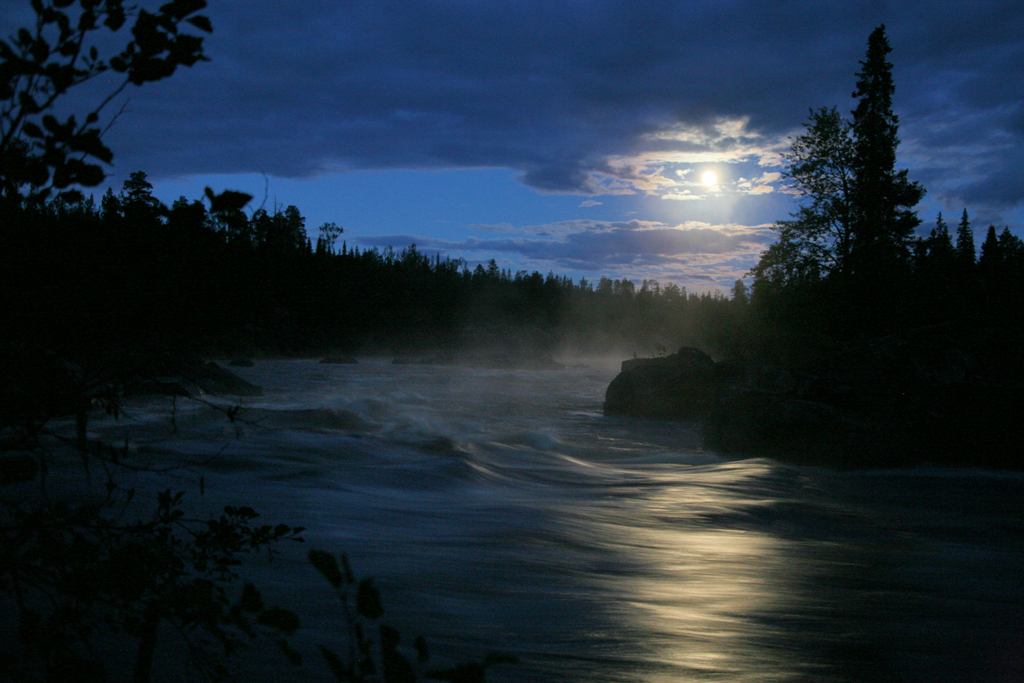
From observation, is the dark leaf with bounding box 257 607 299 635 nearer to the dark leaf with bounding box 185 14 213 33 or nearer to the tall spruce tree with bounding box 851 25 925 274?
the dark leaf with bounding box 185 14 213 33

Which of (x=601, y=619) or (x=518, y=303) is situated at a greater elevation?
(x=518, y=303)

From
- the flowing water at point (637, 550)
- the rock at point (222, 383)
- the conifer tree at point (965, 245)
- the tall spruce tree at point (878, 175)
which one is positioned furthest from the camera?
the conifer tree at point (965, 245)

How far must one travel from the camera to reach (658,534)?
6.68m

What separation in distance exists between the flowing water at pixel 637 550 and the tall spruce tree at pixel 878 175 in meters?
17.9

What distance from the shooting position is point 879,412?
10.5 m

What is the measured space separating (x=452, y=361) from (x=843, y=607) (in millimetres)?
43533

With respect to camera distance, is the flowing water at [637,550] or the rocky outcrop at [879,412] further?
the rocky outcrop at [879,412]

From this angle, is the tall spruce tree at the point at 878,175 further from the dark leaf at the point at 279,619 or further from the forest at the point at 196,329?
the dark leaf at the point at 279,619

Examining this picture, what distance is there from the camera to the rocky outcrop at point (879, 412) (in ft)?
31.6

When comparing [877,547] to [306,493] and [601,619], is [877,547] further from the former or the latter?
[306,493]

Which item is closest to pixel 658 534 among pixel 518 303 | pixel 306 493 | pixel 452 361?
pixel 306 493

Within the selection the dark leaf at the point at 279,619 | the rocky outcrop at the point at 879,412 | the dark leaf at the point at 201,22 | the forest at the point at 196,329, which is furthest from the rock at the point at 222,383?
the dark leaf at the point at 279,619

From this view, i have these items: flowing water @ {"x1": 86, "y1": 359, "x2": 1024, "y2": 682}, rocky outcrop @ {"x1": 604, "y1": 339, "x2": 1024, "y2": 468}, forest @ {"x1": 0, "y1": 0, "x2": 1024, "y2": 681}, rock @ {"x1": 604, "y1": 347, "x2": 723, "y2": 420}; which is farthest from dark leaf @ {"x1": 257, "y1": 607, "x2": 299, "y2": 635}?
rock @ {"x1": 604, "y1": 347, "x2": 723, "y2": 420}

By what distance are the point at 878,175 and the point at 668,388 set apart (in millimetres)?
17453
